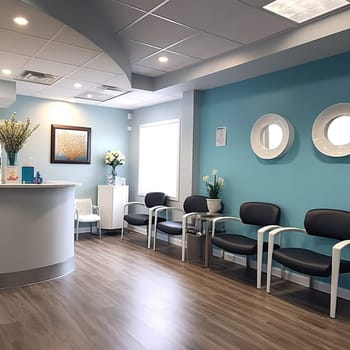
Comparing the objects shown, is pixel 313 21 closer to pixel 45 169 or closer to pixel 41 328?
pixel 41 328

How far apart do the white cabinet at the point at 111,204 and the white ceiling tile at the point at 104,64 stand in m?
2.78

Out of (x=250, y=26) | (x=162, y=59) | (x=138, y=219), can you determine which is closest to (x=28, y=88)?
(x=162, y=59)

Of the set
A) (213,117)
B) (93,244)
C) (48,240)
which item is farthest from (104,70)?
(93,244)

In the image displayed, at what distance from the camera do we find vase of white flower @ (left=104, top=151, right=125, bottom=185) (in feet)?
22.8

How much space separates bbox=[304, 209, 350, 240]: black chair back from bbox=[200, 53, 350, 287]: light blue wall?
0.20m

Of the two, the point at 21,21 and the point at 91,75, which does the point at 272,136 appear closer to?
the point at 91,75

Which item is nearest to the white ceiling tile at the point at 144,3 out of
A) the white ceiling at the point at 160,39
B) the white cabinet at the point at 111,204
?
the white ceiling at the point at 160,39

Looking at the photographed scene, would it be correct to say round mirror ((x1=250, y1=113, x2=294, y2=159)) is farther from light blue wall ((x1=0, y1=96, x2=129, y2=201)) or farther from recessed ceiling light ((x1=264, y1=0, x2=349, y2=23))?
light blue wall ((x1=0, y1=96, x2=129, y2=201))

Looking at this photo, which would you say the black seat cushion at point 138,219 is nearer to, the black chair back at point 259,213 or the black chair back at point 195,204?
the black chair back at point 195,204

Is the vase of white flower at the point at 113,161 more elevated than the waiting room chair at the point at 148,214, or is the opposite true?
the vase of white flower at the point at 113,161

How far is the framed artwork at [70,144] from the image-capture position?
21.5 ft

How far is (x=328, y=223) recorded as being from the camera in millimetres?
3623

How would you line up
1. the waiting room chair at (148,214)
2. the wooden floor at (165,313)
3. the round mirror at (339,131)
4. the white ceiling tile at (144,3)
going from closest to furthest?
1. the wooden floor at (165,313)
2. the white ceiling tile at (144,3)
3. the round mirror at (339,131)
4. the waiting room chair at (148,214)

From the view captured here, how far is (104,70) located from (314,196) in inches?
116
